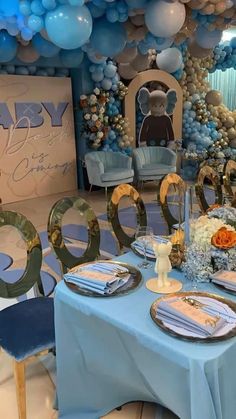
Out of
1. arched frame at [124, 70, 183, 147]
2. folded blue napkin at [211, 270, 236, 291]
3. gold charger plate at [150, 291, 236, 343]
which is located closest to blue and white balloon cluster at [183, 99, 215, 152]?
arched frame at [124, 70, 183, 147]

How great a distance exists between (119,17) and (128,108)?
→ 3186mm

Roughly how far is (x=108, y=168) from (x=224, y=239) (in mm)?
5221

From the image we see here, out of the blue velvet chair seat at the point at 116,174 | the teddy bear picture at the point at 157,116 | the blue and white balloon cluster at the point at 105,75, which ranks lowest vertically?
the blue velvet chair seat at the point at 116,174

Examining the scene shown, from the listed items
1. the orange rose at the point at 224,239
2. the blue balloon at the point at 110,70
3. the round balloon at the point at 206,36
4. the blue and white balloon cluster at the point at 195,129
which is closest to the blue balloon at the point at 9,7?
the round balloon at the point at 206,36

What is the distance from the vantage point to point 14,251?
4031 mm

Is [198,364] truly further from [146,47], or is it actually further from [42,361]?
[146,47]

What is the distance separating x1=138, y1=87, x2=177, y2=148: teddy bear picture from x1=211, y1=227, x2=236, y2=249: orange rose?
6006 mm

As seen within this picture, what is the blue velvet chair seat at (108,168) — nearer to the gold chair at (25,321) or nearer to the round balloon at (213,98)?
the round balloon at (213,98)

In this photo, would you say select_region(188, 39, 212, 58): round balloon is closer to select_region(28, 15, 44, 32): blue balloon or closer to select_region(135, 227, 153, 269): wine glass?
select_region(28, 15, 44, 32): blue balloon

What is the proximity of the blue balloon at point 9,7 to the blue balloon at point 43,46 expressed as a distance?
957mm

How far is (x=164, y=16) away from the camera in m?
3.71

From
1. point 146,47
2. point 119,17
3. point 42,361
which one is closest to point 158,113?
point 146,47

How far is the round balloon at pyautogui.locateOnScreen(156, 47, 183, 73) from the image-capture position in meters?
6.91

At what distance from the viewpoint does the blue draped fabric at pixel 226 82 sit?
9.38 meters
